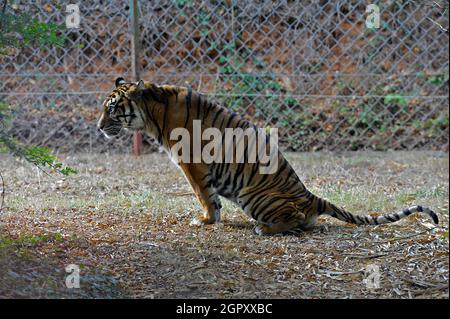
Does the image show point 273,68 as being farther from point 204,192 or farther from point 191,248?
point 191,248

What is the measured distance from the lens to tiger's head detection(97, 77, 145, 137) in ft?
18.7

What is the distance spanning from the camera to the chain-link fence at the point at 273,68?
9742 mm

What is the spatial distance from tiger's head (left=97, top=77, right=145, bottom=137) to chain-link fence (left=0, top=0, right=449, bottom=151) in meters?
3.81

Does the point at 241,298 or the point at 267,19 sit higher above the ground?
the point at 267,19

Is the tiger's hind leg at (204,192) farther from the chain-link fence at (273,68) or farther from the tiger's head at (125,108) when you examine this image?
the chain-link fence at (273,68)

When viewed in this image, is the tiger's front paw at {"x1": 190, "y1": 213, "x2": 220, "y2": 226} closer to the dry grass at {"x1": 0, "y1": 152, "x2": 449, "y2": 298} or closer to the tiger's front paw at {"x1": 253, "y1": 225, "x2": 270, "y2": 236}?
the dry grass at {"x1": 0, "y1": 152, "x2": 449, "y2": 298}

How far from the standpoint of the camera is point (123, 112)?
5750 millimetres

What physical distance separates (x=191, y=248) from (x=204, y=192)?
0.84 meters

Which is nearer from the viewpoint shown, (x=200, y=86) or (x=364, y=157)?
(x=364, y=157)

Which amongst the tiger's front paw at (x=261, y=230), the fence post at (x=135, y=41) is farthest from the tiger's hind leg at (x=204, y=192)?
the fence post at (x=135, y=41)

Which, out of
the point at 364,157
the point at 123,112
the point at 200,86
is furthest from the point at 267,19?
the point at 123,112

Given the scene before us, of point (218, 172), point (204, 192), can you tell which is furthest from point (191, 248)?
point (218, 172)
